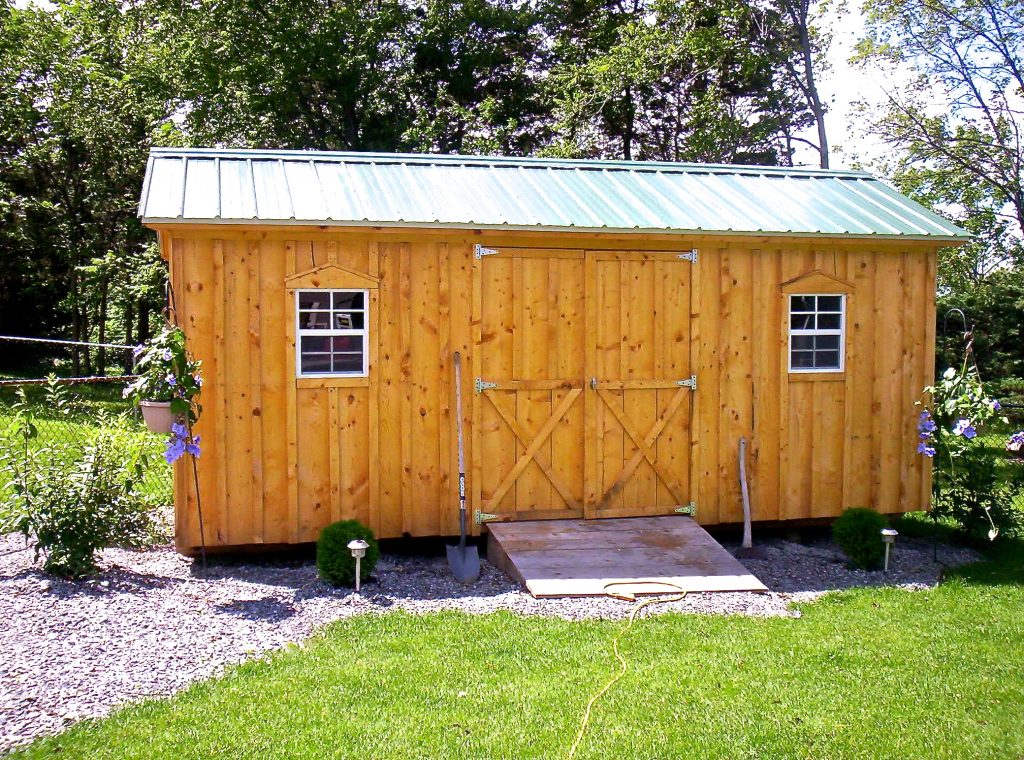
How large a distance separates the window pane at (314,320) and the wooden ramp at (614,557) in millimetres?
2033

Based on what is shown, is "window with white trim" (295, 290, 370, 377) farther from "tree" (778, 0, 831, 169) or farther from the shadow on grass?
"tree" (778, 0, 831, 169)

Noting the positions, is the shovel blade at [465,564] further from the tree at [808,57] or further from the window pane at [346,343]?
the tree at [808,57]

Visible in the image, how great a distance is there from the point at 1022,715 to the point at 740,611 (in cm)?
183

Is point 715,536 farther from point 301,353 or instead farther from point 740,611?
point 301,353

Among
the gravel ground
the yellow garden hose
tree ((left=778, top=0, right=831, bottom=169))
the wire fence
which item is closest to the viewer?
the yellow garden hose

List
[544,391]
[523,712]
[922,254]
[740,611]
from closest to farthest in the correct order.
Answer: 1. [523,712]
2. [740,611]
3. [544,391]
4. [922,254]

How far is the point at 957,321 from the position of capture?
17.0m

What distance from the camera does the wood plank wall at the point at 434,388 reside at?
22.8 ft

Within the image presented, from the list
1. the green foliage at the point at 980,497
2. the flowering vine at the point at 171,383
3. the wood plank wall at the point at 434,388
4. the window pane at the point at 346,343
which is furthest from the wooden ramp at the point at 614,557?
the flowering vine at the point at 171,383

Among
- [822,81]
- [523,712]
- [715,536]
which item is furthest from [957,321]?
[523,712]

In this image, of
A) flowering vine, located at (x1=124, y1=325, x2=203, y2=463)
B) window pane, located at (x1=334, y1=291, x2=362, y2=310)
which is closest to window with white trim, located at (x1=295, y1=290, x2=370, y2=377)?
window pane, located at (x1=334, y1=291, x2=362, y2=310)

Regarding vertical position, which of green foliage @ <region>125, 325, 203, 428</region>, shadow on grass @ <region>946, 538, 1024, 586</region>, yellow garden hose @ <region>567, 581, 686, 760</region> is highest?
green foliage @ <region>125, 325, 203, 428</region>

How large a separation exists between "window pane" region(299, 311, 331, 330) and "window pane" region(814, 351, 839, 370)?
4.10m

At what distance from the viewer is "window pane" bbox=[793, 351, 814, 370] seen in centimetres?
802
